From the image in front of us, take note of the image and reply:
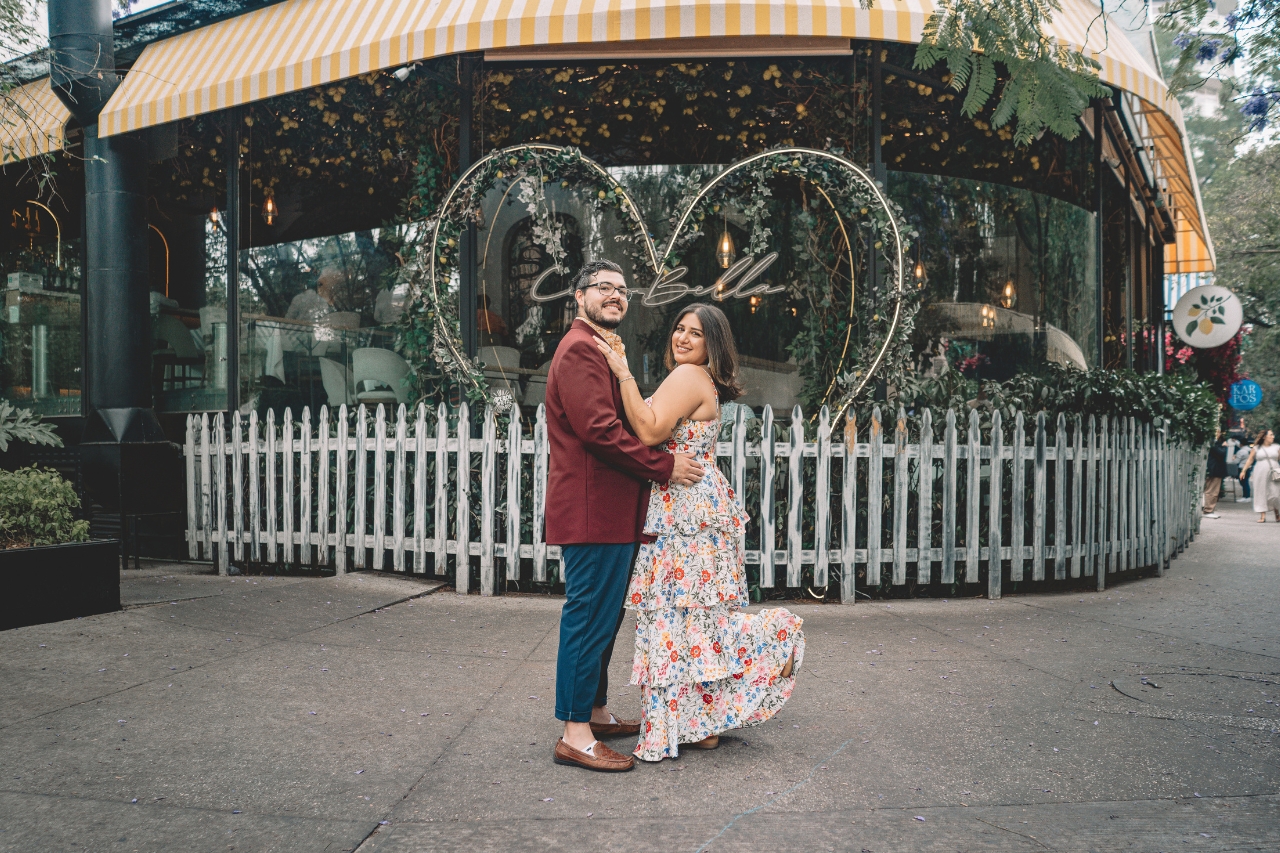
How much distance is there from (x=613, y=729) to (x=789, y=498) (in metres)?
3.09

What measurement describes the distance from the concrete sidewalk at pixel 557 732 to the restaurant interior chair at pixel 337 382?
367 cm

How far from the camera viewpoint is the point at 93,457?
27.3ft

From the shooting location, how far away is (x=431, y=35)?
6.99m

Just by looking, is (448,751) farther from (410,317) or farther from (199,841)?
(410,317)

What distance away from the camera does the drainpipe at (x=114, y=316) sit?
820cm

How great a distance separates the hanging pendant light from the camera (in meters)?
9.02

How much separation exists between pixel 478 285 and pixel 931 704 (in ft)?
20.2

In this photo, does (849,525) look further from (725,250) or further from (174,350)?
(174,350)

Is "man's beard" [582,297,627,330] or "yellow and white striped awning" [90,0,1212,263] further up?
"yellow and white striped awning" [90,0,1212,263]

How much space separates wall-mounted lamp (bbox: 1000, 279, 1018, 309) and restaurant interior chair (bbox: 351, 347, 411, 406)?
19.5ft

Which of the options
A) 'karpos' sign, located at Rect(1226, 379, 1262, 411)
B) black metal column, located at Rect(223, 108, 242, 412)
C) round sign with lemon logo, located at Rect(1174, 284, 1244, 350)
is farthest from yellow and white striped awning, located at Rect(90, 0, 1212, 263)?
'karpos' sign, located at Rect(1226, 379, 1262, 411)

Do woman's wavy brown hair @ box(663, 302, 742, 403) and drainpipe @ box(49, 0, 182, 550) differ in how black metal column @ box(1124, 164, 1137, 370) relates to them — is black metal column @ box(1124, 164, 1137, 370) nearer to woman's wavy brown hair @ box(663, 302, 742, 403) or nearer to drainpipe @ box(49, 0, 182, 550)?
woman's wavy brown hair @ box(663, 302, 742, 403)

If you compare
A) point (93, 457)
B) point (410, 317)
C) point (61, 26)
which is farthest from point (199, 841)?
point (61, 26)

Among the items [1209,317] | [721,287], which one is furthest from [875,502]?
[1209,317]
